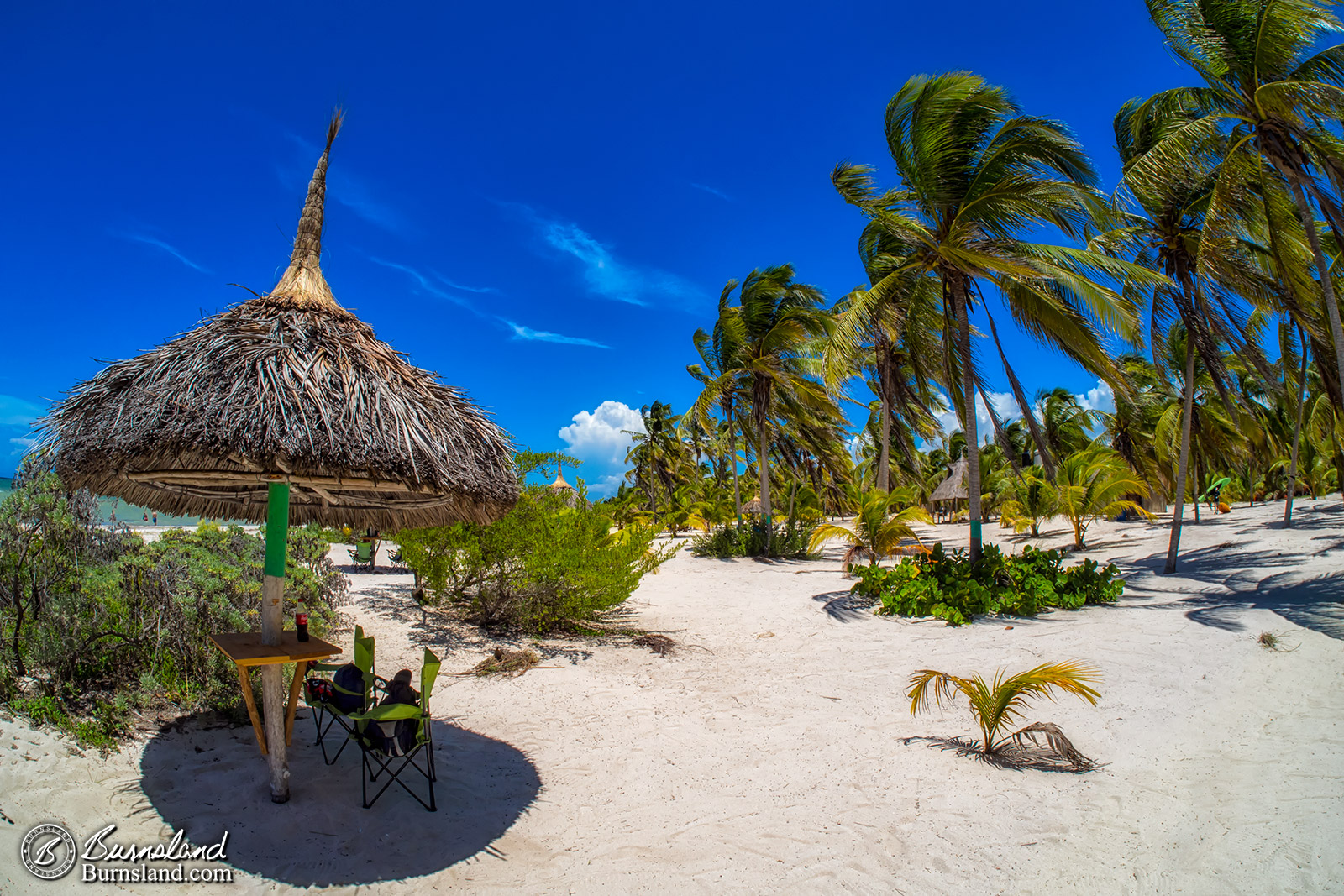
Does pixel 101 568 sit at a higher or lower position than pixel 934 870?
higher

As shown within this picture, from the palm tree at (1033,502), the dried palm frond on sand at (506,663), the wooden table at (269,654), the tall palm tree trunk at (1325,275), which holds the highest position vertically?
the tall palm tree trunk at (1325,275)

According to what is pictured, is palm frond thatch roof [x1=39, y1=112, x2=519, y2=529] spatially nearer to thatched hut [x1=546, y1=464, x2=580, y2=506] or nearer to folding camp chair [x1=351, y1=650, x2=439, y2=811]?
folding camp chair [x1=351, y1=650, x2=439, y2=811]

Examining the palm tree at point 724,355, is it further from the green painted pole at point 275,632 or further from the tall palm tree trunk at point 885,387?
the green painted pole at point 275,632

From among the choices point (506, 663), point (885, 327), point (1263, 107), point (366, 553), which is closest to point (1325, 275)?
point (1263, 107)

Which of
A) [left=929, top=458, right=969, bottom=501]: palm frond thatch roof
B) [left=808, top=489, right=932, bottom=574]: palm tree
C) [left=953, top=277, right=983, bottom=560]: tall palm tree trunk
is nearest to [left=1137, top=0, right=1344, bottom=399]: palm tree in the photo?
[left=953, top=277, right=983, bottom=560]: tall palm tree trunk

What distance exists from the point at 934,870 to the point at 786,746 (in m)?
1.63

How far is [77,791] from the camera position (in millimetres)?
3291

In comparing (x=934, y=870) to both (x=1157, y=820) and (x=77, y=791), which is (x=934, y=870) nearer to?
(x=1157, y=820)

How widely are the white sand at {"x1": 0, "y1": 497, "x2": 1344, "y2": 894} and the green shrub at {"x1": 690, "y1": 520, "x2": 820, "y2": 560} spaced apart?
1007 centimetres

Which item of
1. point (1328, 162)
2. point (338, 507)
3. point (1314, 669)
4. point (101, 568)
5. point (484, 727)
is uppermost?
point (1328, 162)

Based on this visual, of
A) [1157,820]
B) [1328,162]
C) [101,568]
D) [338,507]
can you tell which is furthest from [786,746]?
[1328,162]

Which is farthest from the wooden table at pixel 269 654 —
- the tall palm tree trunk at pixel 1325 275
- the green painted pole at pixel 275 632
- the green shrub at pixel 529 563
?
the tall palm tree trunk at pixel 1325 275

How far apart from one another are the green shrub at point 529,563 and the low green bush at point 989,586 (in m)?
3.91

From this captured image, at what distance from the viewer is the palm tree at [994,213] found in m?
8.12
